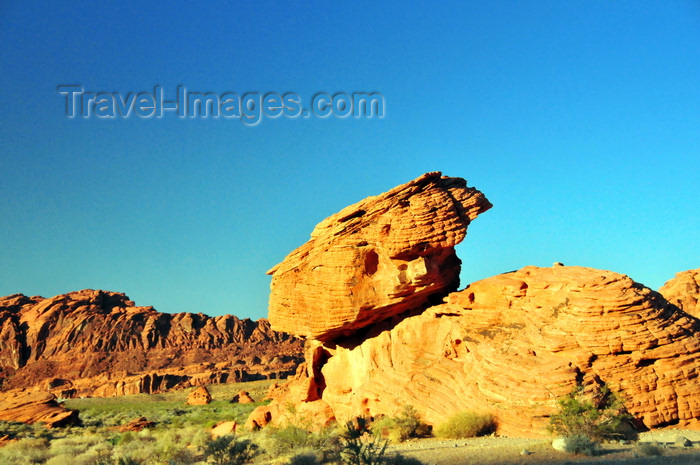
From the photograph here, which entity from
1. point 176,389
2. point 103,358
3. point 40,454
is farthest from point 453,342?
point 103,358

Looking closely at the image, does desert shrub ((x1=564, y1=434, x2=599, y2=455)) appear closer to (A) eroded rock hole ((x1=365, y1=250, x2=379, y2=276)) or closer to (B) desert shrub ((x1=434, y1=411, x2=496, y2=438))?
(B) desert shrub ((x1=434, y1=411, x2=496, y2=438))

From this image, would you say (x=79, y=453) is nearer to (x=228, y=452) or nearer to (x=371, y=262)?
(x=228, y=452)

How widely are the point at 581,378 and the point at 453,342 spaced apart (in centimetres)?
494

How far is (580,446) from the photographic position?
1145 centimetres

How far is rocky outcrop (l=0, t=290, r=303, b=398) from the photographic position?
237 ft

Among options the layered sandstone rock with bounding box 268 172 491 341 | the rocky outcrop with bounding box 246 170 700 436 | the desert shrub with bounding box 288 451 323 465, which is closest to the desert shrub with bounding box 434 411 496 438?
the rocky outcrop with bounding box 246 170 700 436

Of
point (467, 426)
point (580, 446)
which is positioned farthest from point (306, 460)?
point (467, 426)

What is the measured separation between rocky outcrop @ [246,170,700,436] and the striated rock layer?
3 cm

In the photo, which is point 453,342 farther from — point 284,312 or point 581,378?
point 284,312

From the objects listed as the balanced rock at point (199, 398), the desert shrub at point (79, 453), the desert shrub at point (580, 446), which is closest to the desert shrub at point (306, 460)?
the desert shrub at point (79, 453)

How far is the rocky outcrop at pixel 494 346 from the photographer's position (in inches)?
612

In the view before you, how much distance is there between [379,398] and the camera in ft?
66.5

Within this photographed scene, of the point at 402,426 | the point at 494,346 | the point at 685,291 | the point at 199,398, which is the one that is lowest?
the point at 199,398

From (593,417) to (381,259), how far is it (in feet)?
32.9
